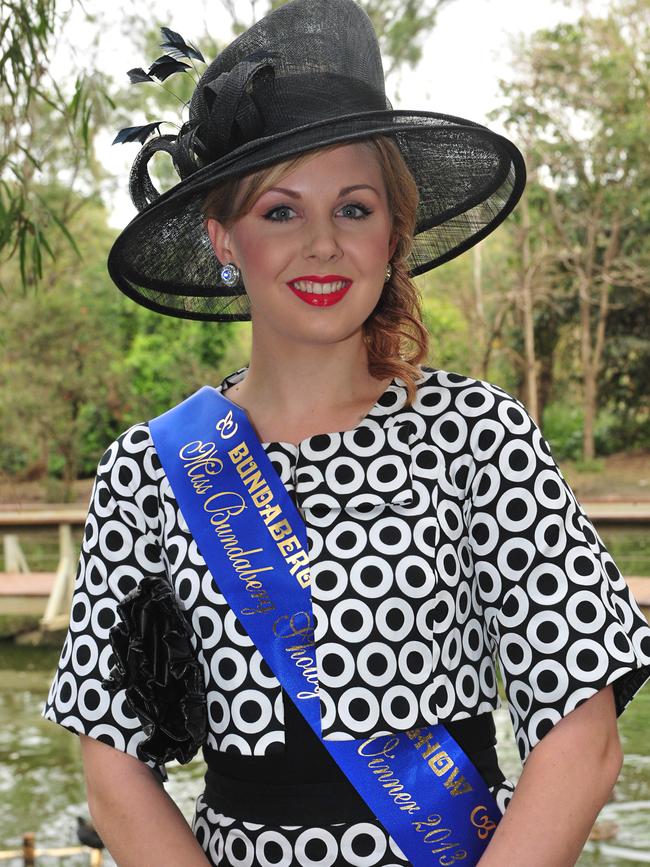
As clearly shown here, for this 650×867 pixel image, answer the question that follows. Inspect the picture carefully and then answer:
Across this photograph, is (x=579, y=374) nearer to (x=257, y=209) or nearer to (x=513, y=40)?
(x=513, y=40)

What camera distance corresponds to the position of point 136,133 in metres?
1.56

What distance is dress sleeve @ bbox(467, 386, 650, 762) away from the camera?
1.28m

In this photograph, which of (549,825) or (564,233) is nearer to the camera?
(549,825)

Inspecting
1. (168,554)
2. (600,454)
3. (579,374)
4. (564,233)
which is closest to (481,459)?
(168,554)

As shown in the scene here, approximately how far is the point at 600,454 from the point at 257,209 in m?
19.8

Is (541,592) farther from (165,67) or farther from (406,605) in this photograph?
(165,67)

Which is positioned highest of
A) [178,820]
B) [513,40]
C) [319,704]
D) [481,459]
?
[513,40]

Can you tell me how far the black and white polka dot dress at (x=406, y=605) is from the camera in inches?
50.8

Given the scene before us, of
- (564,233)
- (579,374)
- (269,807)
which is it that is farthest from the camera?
(579,374)

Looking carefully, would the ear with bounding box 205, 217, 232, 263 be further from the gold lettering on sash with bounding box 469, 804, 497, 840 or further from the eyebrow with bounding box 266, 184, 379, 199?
the gold lettering on sash with bounding box 469, 804, 497, 840

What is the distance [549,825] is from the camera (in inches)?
47.9

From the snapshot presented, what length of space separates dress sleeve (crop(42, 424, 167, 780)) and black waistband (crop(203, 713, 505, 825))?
11 cm

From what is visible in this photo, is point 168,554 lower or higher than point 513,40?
lower

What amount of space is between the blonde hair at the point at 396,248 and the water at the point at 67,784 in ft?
10.9
